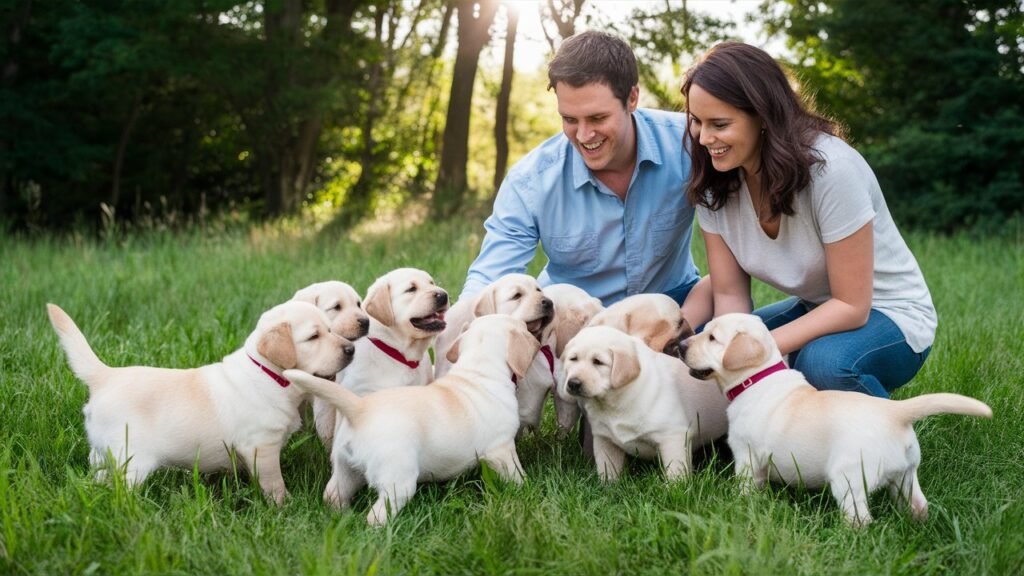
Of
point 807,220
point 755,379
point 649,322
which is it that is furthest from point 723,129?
point 755,379

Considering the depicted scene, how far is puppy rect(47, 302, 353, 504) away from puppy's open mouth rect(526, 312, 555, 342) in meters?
0.88

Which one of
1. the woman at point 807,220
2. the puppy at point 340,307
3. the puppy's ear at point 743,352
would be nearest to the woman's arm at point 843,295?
the woman at point 807,220

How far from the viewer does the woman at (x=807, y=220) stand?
393 cm

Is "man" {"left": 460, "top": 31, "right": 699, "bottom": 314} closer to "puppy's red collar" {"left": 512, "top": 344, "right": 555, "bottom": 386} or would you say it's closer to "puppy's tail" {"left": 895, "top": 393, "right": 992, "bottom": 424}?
"puppy's red collar" {"left": 512, "top": 344, "right": 555, "bottom": 386}

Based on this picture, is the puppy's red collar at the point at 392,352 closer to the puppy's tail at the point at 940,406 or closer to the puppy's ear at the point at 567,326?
the puppy's ear at the point at 567,326

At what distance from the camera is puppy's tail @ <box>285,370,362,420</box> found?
132 inches

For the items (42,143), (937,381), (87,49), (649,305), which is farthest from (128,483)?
(42,143)

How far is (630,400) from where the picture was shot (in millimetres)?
3844

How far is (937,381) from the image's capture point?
5.04 metres

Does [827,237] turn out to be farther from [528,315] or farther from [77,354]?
[77,354]

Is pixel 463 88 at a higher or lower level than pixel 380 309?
higher

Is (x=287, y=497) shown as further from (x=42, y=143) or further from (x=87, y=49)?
(x=42, y=143)

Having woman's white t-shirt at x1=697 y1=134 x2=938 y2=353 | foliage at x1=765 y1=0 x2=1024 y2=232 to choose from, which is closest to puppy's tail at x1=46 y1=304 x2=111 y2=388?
woman's white t-shirt at x1=697 y1=134 x2=938 y2=353

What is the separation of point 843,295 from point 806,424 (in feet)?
2.79
